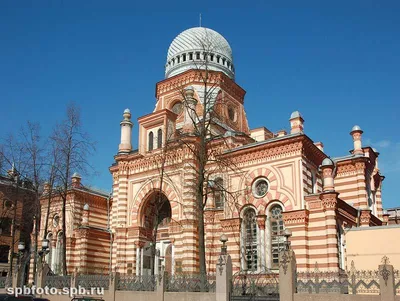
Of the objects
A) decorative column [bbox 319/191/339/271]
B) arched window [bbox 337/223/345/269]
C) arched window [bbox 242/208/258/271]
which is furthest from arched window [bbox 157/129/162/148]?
arched window [bbox 337/223/345/269]

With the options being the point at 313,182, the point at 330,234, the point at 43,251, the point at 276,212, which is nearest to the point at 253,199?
the point at 276,212

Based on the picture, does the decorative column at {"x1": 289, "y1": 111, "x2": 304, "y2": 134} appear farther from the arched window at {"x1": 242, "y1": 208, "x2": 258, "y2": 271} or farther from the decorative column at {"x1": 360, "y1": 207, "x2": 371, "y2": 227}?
the decorative column at {"x1": 360, "y1": 207, "x2": 371, "y2": 227}

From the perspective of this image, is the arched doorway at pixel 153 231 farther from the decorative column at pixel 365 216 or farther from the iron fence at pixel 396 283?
the iron fence at pixel 396 283

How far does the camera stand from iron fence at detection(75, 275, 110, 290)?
23.8 metres

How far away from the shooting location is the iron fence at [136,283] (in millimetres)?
22062

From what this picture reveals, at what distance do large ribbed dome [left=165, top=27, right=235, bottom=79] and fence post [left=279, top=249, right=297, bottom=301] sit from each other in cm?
2627

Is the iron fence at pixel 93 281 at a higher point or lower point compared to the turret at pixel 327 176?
lower

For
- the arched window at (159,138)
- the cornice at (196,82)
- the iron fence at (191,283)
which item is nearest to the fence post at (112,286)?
the iron fence at (191,283)

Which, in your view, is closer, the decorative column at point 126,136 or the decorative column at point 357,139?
the decorative column at point 357,139

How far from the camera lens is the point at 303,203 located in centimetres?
2680

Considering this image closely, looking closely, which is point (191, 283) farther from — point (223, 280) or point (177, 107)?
point (177, 107)

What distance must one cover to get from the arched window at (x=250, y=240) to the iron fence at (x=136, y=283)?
8064mm

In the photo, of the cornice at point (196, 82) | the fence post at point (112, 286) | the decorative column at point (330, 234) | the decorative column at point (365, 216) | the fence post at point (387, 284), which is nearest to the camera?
the fence post at point (387, 284)

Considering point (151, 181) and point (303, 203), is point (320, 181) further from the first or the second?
point (151, 181)
